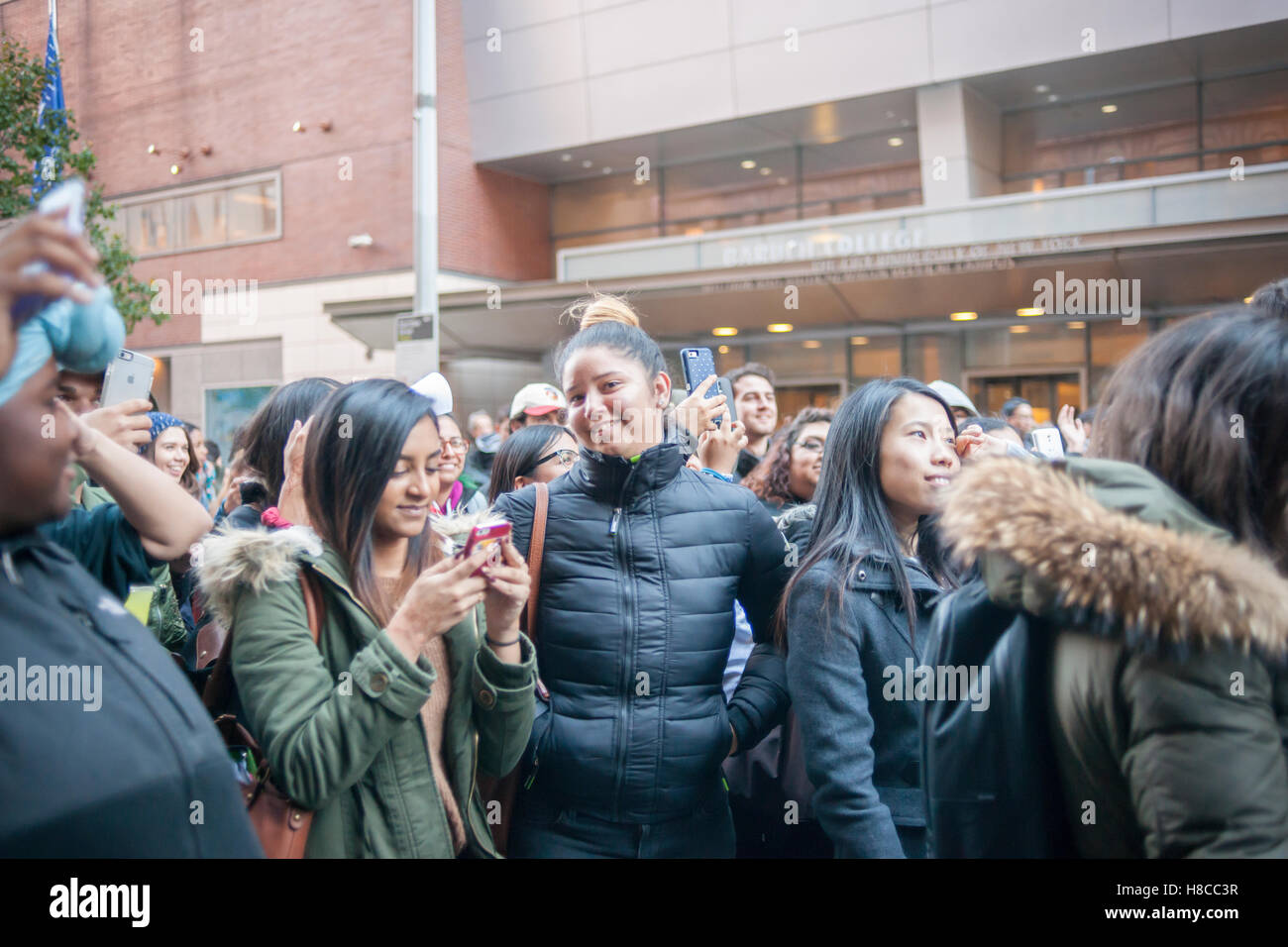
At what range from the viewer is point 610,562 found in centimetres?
244

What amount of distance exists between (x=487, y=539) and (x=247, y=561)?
1.58 feet

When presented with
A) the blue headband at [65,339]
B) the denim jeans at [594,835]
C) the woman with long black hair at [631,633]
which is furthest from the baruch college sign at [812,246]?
the blue headband at [65,339]

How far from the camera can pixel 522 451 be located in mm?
4027

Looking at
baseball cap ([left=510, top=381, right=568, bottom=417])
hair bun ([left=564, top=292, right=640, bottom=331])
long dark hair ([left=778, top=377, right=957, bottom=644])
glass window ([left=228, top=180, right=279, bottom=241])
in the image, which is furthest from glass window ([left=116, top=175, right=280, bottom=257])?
long dark hair ([left=778, top=377, right=957, bottom=644])

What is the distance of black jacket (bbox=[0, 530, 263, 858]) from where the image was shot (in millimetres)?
1275

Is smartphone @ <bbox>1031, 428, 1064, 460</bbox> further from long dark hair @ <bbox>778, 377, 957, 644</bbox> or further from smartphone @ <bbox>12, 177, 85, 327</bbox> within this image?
smartphone @ <bbox>12, 177, 85, 327</bbox>


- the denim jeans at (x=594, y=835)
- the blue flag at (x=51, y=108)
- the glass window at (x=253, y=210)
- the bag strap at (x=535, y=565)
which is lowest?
the denim jeans at (x=594, y=835)

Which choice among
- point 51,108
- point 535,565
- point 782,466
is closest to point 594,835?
point 535,565

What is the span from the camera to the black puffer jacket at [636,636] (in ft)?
7.64

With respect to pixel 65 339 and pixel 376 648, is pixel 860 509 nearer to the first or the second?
pixel 376 648

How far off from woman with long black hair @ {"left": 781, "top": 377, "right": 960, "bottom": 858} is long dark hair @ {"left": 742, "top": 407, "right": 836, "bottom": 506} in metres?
1.82

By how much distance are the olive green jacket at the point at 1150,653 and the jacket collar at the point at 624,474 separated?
1.10 meters

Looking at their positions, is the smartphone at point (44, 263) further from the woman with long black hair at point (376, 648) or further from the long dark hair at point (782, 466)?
the long dark hair at point (782, 466)
